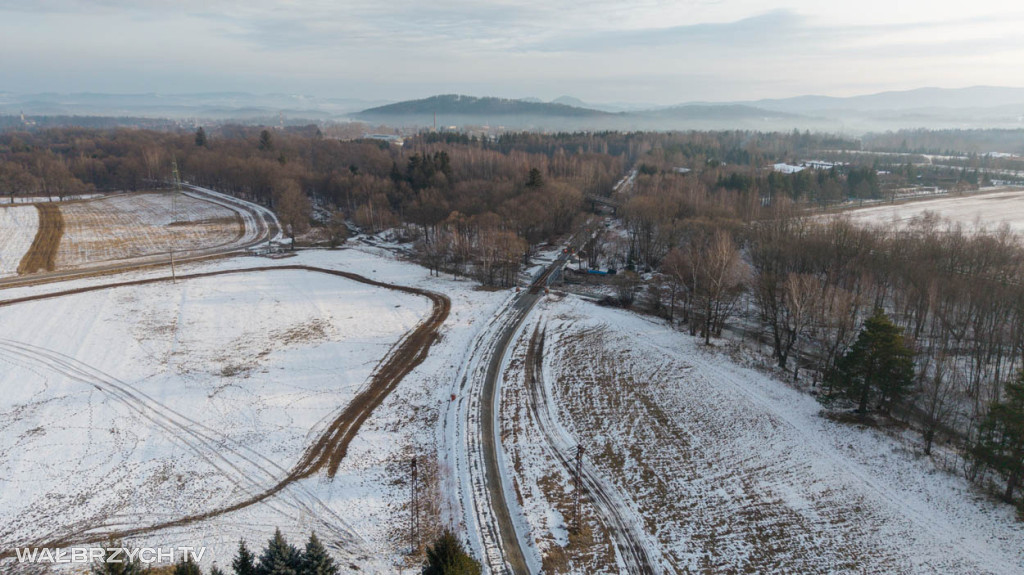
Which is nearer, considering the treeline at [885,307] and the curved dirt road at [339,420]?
the curved dirt road at [339,420]

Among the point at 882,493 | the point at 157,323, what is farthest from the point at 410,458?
the point at 157,323

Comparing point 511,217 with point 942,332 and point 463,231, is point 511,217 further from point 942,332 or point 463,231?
point 942,332

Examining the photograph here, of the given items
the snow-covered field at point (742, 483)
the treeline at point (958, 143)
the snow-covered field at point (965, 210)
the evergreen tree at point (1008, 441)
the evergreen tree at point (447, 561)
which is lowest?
the snow-covered field at point (742, 483)

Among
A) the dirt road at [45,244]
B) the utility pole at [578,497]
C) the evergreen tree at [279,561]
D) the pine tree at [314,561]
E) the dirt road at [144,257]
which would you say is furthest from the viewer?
the dirt road at [45,244]

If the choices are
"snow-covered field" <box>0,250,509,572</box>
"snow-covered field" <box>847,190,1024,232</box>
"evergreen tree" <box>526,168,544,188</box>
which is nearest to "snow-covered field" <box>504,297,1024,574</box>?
"snow-covered field" <box>0,250,509,572</box>

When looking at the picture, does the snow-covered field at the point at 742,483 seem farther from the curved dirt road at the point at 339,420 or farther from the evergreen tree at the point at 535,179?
the evergreen tree at the point at 535,179

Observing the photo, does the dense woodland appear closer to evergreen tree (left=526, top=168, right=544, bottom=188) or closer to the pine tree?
evergreen tree (left=526, top=168, right=544, bottom=188)

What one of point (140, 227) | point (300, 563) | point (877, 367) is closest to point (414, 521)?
point (300, 563)

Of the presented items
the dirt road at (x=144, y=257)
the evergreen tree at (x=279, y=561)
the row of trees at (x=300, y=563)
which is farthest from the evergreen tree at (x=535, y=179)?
the evergreen tree at (x=279, y=561)

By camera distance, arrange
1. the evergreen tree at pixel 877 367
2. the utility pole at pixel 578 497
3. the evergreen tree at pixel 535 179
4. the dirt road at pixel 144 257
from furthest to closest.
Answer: the evergreen tree at pixel 535 179 < the dirt road at pixel 144 257 < the evergreen tree at pixel 877 367 < the utility pole at pixel 578 497
